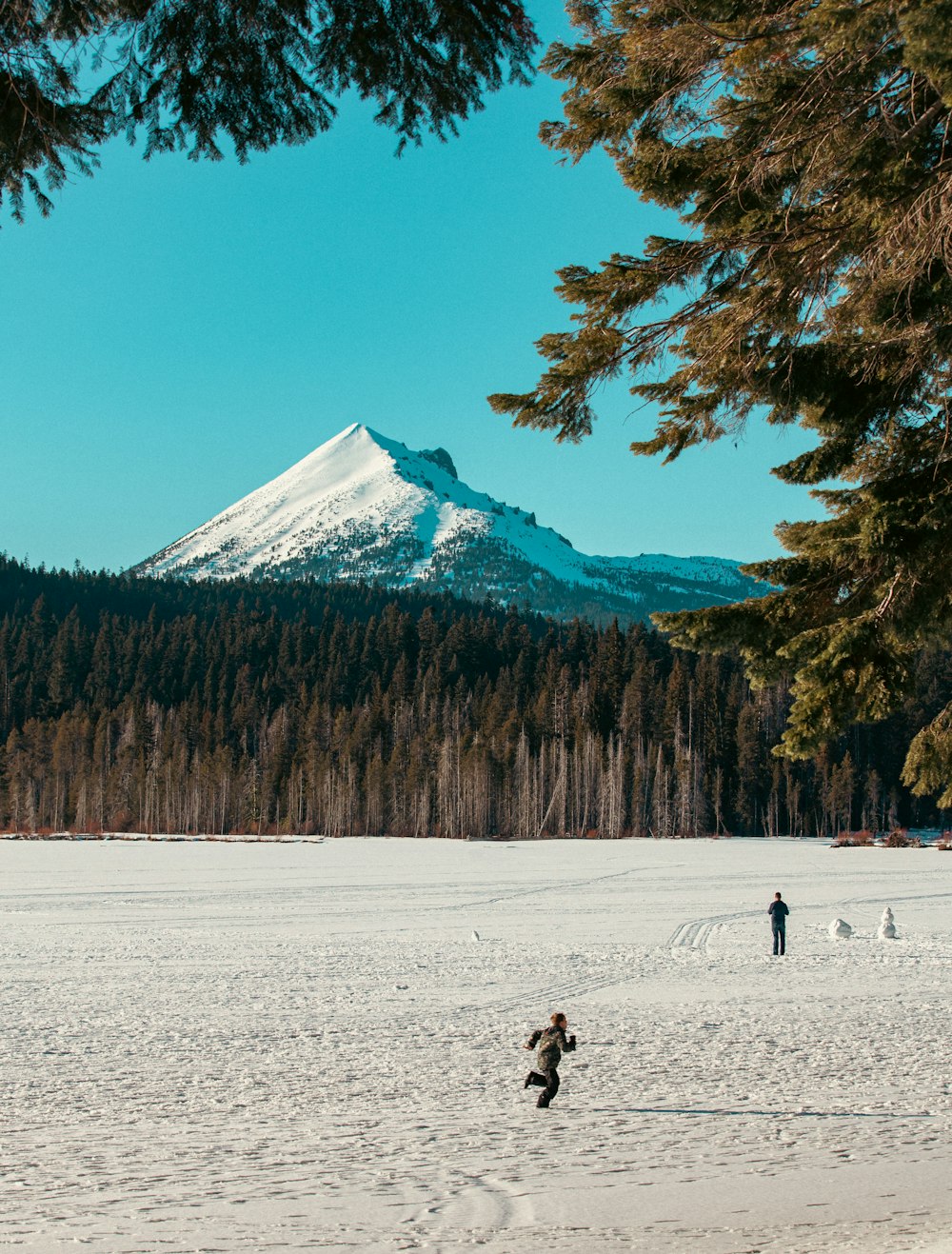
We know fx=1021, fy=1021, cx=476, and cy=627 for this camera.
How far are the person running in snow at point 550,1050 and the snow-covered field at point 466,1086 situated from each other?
29 cm

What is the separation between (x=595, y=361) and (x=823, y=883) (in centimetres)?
3671

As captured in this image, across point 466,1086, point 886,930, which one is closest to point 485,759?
point 886,930

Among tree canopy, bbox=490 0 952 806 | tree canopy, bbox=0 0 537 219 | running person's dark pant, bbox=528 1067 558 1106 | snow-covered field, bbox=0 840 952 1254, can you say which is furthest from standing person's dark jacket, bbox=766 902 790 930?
tree canopy, bbox=0 0 537 219

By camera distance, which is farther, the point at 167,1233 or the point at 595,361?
the point at 167,1233

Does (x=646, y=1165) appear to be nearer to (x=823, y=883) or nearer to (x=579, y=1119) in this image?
(x=579, y=1119)

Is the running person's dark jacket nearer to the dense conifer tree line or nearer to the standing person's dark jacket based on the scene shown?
the standing person's dark jacket

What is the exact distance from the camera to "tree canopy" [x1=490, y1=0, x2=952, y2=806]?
557 centimetres

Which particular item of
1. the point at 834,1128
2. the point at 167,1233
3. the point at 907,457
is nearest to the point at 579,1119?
the point at 834,1128

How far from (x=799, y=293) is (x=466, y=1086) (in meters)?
8.57

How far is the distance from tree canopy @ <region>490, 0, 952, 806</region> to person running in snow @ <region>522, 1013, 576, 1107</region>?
477 cm

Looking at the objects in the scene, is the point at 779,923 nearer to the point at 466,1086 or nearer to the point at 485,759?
the point at 466,1086

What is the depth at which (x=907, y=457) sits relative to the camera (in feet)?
21.8

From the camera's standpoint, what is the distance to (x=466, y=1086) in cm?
1084

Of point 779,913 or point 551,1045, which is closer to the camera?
point 551,1045
